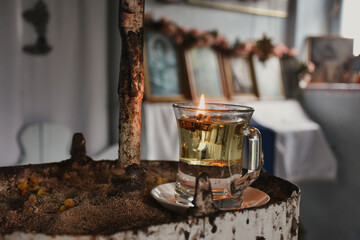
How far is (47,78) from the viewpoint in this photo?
2.40m

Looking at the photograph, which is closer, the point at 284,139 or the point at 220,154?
the point at 220,154

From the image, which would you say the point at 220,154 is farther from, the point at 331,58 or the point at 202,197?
the point at 331,58

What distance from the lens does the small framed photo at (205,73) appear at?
8.55 feet

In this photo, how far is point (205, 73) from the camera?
2.69 m

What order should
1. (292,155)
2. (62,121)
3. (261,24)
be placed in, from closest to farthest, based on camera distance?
(62,121) < (292,155) < (261,24)

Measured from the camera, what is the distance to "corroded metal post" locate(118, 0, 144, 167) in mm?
643

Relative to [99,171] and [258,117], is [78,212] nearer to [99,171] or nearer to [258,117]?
[99,171]

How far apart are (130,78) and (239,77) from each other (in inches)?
94.0

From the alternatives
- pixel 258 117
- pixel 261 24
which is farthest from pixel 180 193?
pixel 261 24

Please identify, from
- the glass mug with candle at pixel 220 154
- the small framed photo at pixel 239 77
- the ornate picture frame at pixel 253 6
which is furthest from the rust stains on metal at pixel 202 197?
the ornate picture frame at pixel 253 6

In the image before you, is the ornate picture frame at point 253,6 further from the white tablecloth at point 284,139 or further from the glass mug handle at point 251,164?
the glass mug handle at point 251,164

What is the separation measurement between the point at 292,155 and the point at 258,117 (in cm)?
38

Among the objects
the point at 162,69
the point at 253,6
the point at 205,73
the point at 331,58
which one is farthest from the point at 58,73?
the point at 331,58

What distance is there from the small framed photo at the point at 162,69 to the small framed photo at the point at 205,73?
81mm
